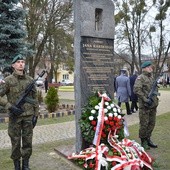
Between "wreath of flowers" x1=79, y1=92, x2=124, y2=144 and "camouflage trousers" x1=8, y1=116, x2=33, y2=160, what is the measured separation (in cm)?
111

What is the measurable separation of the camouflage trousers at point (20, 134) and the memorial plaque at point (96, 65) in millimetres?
1350

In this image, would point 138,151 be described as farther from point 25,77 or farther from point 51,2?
point 51,2

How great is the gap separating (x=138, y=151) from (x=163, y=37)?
96.4ft

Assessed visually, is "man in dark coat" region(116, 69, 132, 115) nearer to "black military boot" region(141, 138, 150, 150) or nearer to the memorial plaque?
"black military boot" region(141, 138, 150, 150)

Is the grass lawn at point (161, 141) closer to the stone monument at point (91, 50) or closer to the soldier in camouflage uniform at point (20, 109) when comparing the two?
the stone monument at point (91, 50)

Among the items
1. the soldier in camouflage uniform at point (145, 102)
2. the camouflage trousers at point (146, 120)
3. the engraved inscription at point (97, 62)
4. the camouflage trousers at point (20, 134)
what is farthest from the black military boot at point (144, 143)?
the camouflage trousers at point (20, 134)

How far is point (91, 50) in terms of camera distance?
6605 millimetres

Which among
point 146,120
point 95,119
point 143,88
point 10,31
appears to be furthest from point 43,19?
point 95,119

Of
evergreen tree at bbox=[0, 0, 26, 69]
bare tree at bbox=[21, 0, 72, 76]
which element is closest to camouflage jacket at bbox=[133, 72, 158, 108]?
evergreen tree at bbox=[0, 0, 26, 69]

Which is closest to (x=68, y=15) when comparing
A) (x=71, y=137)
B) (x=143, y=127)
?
(x=71, y=137)

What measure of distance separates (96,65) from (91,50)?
0.32 meters

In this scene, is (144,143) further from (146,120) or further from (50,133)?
(50,133)

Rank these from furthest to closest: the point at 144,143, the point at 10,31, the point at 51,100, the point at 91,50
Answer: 1. the point at 10,31
2. the point at 51,100
3. the point at 144,143
4. the point at 91,50

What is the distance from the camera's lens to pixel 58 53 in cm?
3569
